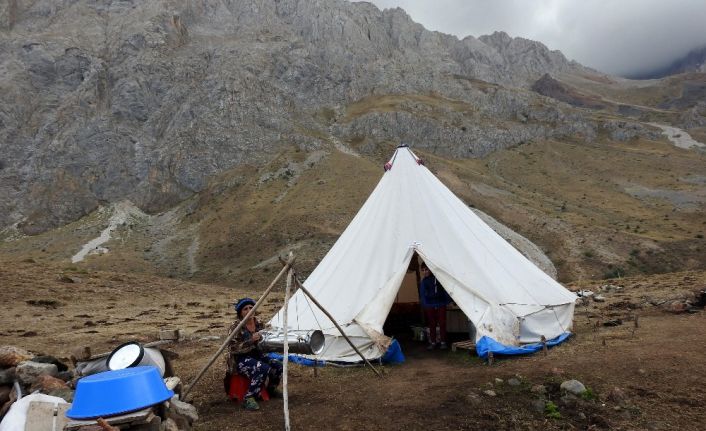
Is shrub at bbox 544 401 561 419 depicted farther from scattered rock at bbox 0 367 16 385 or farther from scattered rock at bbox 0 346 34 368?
scattered rock at bbox 0 346 34 368

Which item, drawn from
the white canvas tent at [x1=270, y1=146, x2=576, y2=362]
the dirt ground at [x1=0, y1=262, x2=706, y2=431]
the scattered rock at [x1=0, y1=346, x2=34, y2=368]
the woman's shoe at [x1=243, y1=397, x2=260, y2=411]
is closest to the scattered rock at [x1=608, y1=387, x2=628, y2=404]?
the dirt ground at [x1=0, y1=262, x2=706, y2=431]

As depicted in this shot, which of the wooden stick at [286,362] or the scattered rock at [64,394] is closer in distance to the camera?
the scattered rock at [64,394]

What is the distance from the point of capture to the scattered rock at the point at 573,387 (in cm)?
621

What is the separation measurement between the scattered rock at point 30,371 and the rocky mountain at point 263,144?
29603 mm

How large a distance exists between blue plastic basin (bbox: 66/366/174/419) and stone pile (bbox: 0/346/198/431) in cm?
52

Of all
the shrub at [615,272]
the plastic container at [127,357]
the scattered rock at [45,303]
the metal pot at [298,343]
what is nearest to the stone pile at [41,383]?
the plastic container at [127,357]

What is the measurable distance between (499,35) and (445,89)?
84.0m

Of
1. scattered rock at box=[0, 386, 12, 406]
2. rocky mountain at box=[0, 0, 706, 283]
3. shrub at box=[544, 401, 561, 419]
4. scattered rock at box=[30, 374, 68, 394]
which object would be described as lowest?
Result: shrub at box=[544, 401, 561, 419]

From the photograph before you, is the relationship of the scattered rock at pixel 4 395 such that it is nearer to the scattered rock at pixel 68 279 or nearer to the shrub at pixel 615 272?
the scattered rock at pixel 68 279

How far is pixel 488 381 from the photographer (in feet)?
22.9

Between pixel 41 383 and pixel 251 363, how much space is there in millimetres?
2520

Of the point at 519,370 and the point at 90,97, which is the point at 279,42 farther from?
the point at 519,370

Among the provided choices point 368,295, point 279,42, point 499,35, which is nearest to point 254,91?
point 279,42

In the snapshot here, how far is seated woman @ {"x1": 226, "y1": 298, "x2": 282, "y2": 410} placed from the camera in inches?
271
